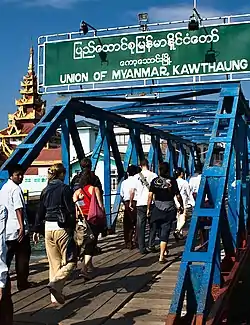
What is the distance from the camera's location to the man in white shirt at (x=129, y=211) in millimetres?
10117

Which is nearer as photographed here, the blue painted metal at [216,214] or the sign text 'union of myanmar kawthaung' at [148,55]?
the blue painted metal at [216,214]

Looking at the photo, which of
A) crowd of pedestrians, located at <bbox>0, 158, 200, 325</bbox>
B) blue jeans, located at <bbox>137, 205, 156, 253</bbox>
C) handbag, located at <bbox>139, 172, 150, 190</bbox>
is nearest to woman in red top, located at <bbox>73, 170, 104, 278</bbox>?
crowd of pedestrians, located at <bbox>0, 158, 200, 325</bbox>

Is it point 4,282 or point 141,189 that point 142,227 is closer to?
point 141,189

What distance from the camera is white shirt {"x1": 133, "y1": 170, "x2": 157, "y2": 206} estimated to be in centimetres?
965

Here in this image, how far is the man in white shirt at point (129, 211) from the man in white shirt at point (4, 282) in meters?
5.41

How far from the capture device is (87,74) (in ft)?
31.5

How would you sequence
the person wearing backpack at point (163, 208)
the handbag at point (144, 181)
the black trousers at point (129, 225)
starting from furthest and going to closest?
1. the black trousers at point (129, 225)
2. the handbag at point (144, 181)
3. the person wearing backpack at point (163, 208)

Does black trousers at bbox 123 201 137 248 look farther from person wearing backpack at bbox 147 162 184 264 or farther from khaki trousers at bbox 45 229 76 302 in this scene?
khaki trousers at bbox 45 229 76 302

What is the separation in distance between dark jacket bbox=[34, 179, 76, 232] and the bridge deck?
1.01 metres

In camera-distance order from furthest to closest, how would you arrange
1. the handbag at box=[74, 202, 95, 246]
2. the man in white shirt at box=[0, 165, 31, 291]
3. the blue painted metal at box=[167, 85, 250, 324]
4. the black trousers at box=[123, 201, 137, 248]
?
the black trousers at box=[123, 201, 137, 248], the handbag at box=[74, 202, 95, 246], the man in white shirt at box=[0, 165, 31, 291], the blue painted metal at box=[167, 85, 250, 324]

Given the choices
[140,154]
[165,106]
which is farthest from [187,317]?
[140,154]

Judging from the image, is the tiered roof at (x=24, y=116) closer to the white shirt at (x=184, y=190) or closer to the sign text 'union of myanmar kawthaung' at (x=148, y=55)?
the white shirt at (x=184, y=190)

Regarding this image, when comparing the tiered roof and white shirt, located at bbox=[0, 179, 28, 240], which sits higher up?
the tiered roof

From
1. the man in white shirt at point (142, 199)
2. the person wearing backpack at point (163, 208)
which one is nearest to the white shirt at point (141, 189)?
the man in white shirt at point (142, 199)
